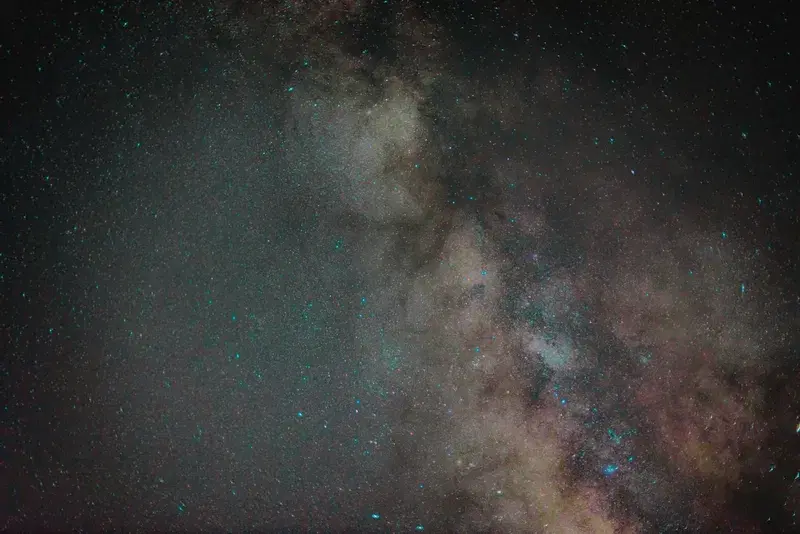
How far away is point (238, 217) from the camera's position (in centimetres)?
203

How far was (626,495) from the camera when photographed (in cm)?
209

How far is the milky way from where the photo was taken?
2.00m

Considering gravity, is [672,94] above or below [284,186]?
above

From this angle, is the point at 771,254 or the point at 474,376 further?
the point at 771,254

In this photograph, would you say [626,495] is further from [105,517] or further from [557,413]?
[105,517]

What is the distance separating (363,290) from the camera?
1998 mm

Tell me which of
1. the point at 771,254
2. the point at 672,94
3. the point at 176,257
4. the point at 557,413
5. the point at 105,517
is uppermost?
the point at 672,94

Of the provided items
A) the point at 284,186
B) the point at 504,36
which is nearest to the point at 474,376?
the point at 284,186

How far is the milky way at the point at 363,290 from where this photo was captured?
2002 millimetres

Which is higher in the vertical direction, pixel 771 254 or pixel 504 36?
pixel 504 36

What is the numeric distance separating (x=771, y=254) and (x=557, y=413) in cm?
130

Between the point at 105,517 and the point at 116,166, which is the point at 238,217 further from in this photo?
the point at 105,517

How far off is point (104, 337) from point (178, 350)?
339 mm

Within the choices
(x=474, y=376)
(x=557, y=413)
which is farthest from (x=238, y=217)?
(x=557, y=413)
